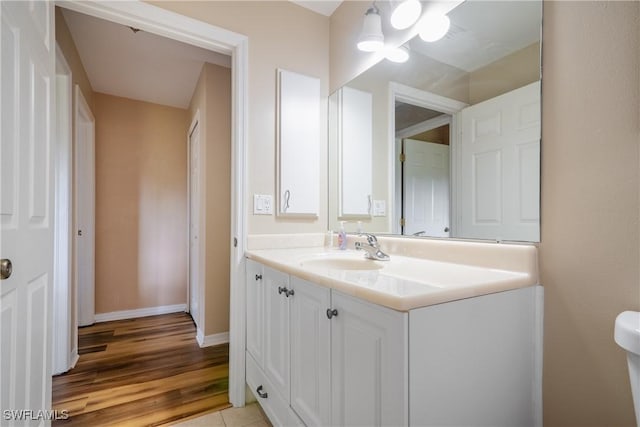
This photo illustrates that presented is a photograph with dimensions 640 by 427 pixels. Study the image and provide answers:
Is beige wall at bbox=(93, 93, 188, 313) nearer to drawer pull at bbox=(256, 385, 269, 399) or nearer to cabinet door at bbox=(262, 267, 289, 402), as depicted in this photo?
drawer pull at bbox=(256, 385, 269, 399)

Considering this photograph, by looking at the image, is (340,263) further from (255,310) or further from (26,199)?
(26,199)

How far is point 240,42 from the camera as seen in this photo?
1681 millimetres

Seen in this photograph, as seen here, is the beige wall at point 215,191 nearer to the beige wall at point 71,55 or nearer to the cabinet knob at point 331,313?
the beige wall at point 71,55

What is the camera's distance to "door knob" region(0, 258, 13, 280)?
812mm

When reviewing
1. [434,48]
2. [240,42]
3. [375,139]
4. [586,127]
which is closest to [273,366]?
[375,139]

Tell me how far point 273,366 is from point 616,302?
3.98ft

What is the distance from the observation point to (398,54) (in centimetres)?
150

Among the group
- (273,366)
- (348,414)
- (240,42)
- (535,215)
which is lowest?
(273,366)

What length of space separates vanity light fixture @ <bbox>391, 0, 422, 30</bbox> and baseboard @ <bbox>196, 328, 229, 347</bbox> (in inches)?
98.9

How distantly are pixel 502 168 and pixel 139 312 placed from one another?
3511mm

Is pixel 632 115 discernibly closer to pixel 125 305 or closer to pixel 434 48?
pixel 434 48

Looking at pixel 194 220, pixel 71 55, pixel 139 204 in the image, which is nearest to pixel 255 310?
pixel 194 220

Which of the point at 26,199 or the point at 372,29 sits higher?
the point at 372,29

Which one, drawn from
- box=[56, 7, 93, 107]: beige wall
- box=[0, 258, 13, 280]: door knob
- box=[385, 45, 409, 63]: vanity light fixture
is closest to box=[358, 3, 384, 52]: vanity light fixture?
box=[385, 45, 409, 63]: vanity light fixture
